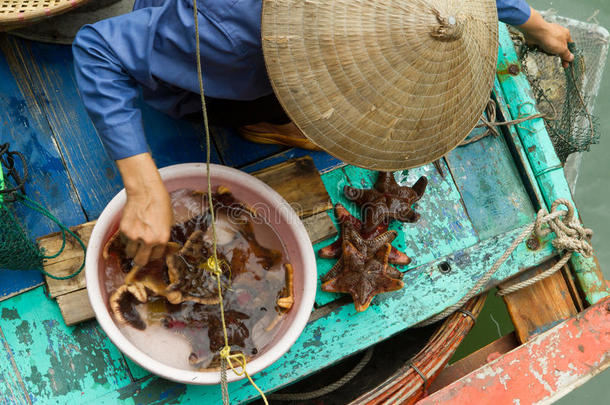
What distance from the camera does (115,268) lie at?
6.89 ft

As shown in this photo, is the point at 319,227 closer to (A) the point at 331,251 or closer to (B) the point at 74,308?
(A) the point at 331,251

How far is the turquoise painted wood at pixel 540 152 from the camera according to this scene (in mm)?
2705

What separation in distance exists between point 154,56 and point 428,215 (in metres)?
1.64

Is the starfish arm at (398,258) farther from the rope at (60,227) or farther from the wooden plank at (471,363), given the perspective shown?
the rope at (60,227)

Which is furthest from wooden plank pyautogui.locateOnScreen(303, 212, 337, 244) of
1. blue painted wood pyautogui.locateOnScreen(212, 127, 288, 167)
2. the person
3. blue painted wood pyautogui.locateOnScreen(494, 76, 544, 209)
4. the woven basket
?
the woven basket

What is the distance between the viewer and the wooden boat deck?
88.2 inches

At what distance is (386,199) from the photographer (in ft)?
8.17

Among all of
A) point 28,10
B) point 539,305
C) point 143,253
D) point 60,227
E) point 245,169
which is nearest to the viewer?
point 143,253

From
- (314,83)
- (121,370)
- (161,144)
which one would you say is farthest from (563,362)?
(161,144)

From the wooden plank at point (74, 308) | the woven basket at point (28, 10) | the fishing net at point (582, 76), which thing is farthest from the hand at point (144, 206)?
the fishing net at point (582, 76)

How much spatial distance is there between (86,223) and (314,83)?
1.40 m

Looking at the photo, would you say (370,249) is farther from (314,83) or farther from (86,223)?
(86,223)

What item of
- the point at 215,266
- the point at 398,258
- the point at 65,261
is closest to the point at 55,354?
the point at 65,261

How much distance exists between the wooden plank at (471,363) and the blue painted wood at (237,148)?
156cm
